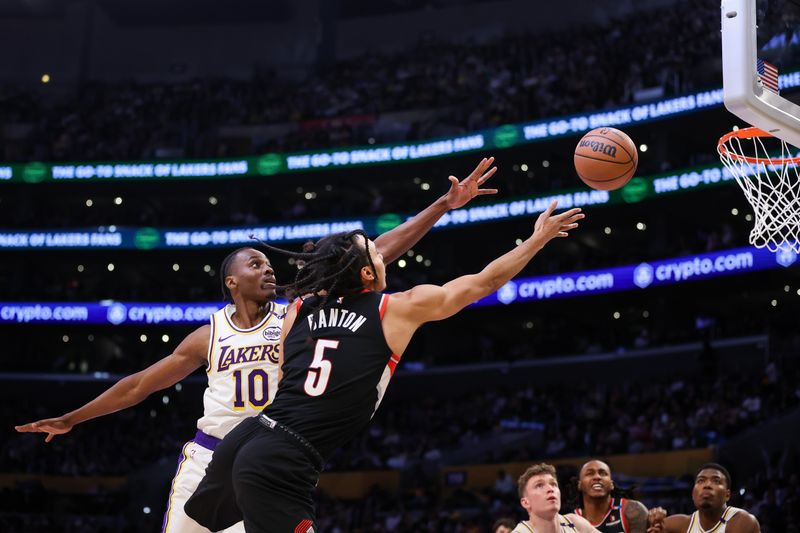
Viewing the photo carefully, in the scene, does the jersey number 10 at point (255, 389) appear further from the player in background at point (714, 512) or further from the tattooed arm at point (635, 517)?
the player in background at point (714, 512)

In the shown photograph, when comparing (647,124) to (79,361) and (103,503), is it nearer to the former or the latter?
(103,503)

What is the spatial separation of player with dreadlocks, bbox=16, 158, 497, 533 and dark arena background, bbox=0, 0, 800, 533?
1125cm

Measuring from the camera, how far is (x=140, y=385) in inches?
213

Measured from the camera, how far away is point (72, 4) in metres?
35.7

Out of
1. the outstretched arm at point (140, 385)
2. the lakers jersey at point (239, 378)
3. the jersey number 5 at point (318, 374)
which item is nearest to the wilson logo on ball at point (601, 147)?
the lakers jersey at point (239, 378)

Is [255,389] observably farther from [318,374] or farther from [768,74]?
[768,74]

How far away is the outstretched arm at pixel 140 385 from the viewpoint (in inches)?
213

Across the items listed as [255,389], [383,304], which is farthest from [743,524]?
[383,304]

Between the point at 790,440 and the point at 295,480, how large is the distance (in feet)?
50.9

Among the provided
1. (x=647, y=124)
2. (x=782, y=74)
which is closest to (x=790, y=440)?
(x=647, y=124)

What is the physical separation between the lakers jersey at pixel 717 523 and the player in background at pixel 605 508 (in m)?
0.33

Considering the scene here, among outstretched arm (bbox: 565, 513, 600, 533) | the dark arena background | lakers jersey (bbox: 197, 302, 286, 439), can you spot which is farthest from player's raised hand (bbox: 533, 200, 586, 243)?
the dark arena background

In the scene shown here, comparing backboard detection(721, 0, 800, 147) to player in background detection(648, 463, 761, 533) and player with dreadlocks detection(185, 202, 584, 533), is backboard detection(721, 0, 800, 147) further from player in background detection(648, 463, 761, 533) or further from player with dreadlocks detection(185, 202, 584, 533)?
player in background detection(648, 463, 761, 533)

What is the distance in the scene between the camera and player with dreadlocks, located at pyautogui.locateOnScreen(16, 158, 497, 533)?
17.5 ft
